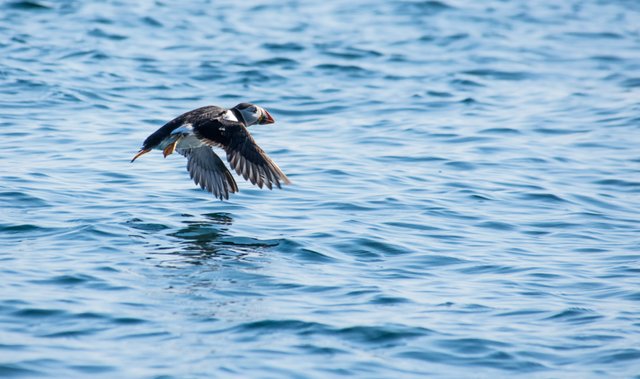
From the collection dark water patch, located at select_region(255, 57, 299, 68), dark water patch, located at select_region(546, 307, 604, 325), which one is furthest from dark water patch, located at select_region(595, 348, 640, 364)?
dark water patch, located at select_region(255, 57, 299, 68)

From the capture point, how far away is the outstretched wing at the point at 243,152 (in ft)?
27.2

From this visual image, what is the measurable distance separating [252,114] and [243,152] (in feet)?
3.74

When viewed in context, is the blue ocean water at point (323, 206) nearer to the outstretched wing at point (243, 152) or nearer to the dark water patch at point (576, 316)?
the dark water patch at point (576, 316)

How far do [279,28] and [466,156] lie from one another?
771cm

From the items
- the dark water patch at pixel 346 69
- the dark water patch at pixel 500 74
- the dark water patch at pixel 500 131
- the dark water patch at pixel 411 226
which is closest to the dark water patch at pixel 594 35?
the dark water patch at pixel 500 74

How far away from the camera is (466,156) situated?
1120cm

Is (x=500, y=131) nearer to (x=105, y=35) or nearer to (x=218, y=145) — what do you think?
(x=218, y=145)

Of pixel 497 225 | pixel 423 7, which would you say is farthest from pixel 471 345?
pixel 423 7

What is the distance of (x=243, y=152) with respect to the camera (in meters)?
8.45

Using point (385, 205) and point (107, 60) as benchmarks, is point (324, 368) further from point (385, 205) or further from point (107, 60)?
point (107, 60)

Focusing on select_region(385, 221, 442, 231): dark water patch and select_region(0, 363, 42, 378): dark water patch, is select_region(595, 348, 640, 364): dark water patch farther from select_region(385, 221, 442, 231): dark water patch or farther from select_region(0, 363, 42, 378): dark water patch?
select_region(0, 363, 42, 378): dark water patch

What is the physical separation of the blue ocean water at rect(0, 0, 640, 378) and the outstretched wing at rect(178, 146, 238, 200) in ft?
0.51

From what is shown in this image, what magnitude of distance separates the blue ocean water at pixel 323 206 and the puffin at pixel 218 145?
0.25m

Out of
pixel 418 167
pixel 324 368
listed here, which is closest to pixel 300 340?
pixel 324 368
